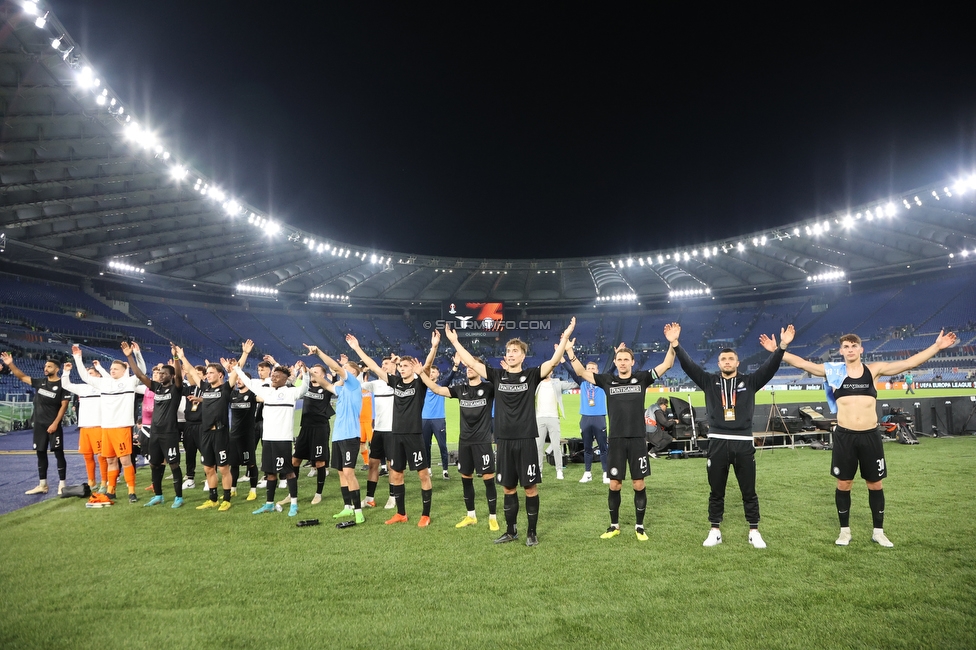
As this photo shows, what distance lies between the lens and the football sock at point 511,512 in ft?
20.3

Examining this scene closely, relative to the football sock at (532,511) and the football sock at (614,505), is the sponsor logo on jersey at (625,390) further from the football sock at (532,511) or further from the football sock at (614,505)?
the football sock at (532,511)

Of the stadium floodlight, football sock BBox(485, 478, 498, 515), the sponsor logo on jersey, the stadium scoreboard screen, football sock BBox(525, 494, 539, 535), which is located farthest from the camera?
the stadium scoreboard screen

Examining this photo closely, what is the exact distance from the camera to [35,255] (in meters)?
34.1

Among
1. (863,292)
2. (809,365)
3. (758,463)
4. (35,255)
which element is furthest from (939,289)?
(35,255)

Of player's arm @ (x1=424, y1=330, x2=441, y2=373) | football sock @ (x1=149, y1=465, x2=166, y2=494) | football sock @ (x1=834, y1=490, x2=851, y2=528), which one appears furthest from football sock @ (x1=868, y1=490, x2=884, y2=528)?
football sock @ (x1=149, y1=465, x2=166, y2=494)

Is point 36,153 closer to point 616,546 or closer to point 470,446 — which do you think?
point 470,446

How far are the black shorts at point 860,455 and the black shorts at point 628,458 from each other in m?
2.04

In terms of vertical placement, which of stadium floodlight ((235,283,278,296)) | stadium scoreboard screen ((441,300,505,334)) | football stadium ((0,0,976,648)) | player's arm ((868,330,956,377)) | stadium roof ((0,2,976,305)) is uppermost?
stadium roof ((0,2,976,305))

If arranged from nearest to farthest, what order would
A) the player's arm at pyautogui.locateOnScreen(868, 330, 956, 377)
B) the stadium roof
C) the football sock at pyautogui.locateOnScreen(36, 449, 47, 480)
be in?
the player's arm at pyautogui.locateOnScreen(868, 330, 956, 377) < the football sock at pyautogui.locateOnScreen(36, 449, 47, 480) < the stadium roof

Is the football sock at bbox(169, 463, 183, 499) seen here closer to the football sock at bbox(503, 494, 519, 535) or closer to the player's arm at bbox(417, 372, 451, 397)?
the player's arm at bbox(417, 372, 451, 397)

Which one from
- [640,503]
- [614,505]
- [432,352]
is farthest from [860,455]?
[432,352]

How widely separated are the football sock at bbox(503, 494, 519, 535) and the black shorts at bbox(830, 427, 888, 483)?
3579 mm

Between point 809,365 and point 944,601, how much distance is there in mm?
2822

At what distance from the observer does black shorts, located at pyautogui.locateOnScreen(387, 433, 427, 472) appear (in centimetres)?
732
